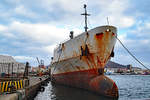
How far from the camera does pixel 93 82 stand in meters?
12.6

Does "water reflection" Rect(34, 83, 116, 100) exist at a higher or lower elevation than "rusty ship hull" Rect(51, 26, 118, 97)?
lower

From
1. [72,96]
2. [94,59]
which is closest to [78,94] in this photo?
[72,96]

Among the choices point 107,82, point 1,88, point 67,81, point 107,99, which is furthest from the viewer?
point 67,81

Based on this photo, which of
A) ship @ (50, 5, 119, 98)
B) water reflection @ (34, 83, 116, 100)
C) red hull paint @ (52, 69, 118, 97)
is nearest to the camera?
red hull paint @ (52, 69, 118, 97)

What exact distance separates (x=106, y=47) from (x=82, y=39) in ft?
9.12

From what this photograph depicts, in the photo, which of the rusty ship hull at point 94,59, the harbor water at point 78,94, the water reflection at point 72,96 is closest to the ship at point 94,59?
the rusty ship hull at point 94,59

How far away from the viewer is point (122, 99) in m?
11.6

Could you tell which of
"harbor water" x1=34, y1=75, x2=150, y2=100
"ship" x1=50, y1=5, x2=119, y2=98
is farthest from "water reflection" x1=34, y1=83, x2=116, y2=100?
"ship" x1=50, y1=5, x2=119, y2=98

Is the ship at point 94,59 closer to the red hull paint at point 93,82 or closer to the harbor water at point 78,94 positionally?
the red hull paint at point 93,82

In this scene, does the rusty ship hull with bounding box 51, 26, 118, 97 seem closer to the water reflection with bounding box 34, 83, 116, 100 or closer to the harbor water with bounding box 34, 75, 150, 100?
the water reflection with bounding box 34, 83, 116, 100

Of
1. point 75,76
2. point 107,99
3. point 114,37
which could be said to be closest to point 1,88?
point 107,99

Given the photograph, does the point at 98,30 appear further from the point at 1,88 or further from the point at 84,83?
the point at 1,88

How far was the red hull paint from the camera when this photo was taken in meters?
11.2

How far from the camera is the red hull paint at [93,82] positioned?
11.2 meters
